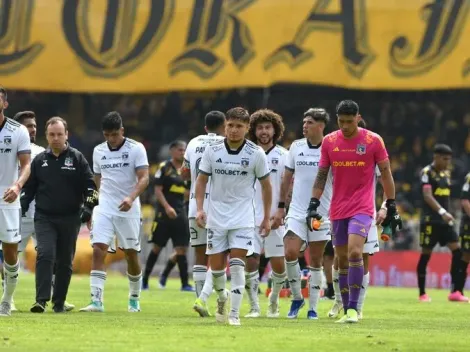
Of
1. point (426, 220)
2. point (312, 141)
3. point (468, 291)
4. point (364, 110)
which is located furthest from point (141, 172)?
point (364, 110)

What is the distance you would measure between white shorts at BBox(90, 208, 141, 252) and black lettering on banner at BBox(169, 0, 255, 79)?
18.5 m

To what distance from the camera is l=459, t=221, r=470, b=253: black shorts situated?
23.0 meters

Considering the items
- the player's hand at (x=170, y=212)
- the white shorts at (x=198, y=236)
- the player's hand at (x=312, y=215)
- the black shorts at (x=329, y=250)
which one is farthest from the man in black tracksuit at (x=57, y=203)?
the player's hand at (x=170, y=212)

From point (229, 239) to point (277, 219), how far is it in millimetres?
1848

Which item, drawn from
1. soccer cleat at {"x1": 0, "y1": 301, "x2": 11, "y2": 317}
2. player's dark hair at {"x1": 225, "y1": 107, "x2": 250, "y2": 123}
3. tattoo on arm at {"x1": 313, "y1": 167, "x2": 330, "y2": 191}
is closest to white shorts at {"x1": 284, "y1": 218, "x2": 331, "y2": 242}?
tattoo on arm at {"x1": 313, "y1": 167, "x2": 330, "y2": 191}

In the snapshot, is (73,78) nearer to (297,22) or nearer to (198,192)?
(297,22)

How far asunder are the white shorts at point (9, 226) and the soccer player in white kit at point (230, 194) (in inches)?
86.1

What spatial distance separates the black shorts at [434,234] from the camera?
23.1 m

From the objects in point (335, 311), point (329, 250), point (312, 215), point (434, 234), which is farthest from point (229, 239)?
point (434, 234)

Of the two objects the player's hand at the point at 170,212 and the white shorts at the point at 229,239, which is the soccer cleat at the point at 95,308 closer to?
the white shorts at the point at 229,239

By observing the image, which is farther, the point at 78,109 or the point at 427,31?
the point at 78,109

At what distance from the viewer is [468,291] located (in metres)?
28.0

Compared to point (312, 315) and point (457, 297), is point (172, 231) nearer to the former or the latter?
point (457, 297)

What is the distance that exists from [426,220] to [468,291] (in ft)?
17.1
